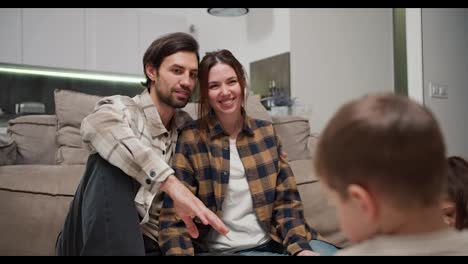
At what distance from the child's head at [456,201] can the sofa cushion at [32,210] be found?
1061 millimetres

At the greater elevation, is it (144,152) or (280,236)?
(144,152)

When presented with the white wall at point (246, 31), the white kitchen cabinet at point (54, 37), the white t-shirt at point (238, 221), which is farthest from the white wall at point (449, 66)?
the white kitchen cabinet at point (54, 37)

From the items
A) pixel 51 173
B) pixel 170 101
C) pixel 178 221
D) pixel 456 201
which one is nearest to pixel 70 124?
pixel 51 173

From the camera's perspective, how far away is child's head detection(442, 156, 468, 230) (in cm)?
93

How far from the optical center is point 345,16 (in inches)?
121

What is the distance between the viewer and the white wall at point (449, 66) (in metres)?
2.36

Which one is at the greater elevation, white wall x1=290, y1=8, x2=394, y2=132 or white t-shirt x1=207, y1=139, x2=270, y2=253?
white wall x1=290, y1=8, x2=394, y2=132

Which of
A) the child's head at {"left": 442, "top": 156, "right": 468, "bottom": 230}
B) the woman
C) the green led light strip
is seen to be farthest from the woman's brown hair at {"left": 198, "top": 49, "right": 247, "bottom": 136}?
the green led light strip

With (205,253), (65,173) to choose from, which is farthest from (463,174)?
(65,173)

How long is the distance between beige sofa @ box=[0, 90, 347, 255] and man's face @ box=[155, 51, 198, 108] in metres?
0.42

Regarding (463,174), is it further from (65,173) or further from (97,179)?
(65,173)

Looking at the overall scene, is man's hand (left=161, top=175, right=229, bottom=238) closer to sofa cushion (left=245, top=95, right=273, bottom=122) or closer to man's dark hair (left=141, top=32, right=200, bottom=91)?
man's dark hair (left=141, top=32, right=200, bottom=91)

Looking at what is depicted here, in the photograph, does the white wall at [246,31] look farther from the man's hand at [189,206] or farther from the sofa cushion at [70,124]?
the man's hand at [189,206]

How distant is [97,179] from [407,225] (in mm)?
664
